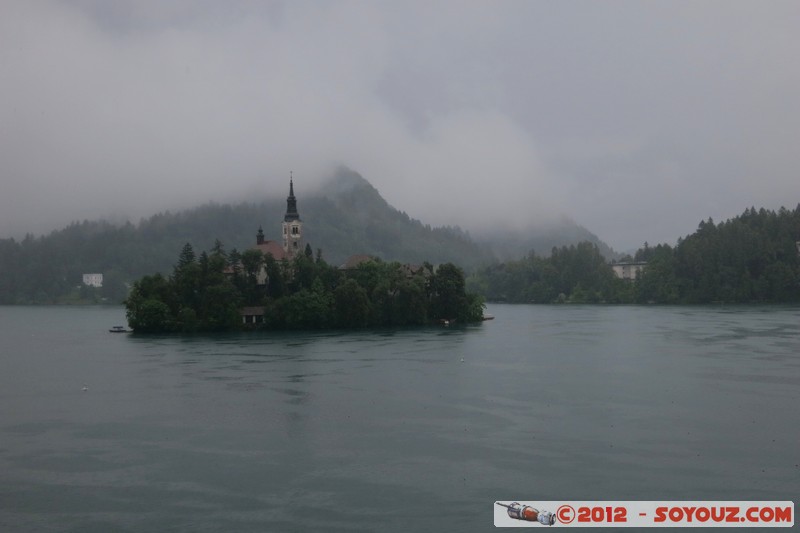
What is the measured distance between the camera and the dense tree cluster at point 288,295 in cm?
8412

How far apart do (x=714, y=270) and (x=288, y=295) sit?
3601 inches

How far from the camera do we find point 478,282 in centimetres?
19962

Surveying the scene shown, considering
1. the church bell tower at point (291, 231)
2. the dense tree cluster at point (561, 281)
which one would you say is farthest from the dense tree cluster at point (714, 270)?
the church bell tower at point (291, 231)

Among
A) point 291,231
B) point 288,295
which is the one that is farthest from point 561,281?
point 288,295

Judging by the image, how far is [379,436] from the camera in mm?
29000

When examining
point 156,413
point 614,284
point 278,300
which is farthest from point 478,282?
point 156,413

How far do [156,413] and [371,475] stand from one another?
14.2 metres

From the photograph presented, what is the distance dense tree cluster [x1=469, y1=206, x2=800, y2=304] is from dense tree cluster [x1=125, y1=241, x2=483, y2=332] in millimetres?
70993

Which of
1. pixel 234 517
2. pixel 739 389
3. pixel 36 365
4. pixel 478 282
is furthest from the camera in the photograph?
pixel 478 282

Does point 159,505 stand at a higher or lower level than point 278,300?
lower

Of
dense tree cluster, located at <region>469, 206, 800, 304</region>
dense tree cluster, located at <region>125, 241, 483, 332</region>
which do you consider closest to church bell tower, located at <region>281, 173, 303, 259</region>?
dense tree cluster, located at <region>125, 241, 483, 332</region>

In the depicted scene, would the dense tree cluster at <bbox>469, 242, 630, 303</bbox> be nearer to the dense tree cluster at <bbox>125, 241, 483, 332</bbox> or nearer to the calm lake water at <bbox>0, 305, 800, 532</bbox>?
the dense tree cluster at <bbox>125, 241, 483, 332</bbox>

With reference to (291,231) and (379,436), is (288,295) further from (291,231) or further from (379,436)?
(379,436)

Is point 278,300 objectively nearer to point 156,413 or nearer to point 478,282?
point 156,413
